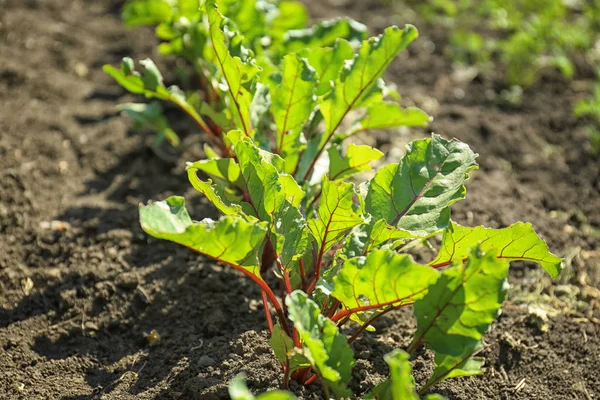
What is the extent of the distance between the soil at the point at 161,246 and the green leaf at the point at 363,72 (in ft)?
2.56

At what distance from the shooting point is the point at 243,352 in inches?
91.0

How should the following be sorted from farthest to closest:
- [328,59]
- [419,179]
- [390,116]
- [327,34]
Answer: [327,34], [390,116], [328,59], [419,179]

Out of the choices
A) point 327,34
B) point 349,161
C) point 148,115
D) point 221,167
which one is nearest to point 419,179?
point 349,161

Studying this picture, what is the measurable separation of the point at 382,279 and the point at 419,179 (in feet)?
1.60

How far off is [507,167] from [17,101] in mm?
2803

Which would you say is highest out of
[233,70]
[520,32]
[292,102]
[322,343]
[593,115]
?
[233,70]

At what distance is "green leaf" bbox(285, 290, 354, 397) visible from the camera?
180 cm

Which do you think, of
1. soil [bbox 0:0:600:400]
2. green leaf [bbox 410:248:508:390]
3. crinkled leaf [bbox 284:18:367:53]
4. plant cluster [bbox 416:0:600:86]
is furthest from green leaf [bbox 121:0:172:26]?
green leaf [bbox 410:248:508:390]

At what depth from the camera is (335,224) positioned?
2.16 m

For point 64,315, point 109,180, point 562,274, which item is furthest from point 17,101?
point 562,274

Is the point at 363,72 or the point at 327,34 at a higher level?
the point at 363,72

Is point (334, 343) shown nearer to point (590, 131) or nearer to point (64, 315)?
point (64, 315)

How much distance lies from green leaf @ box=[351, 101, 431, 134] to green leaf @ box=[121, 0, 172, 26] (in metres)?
1.45

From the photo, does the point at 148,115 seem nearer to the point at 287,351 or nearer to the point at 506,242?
the point at 287,351
